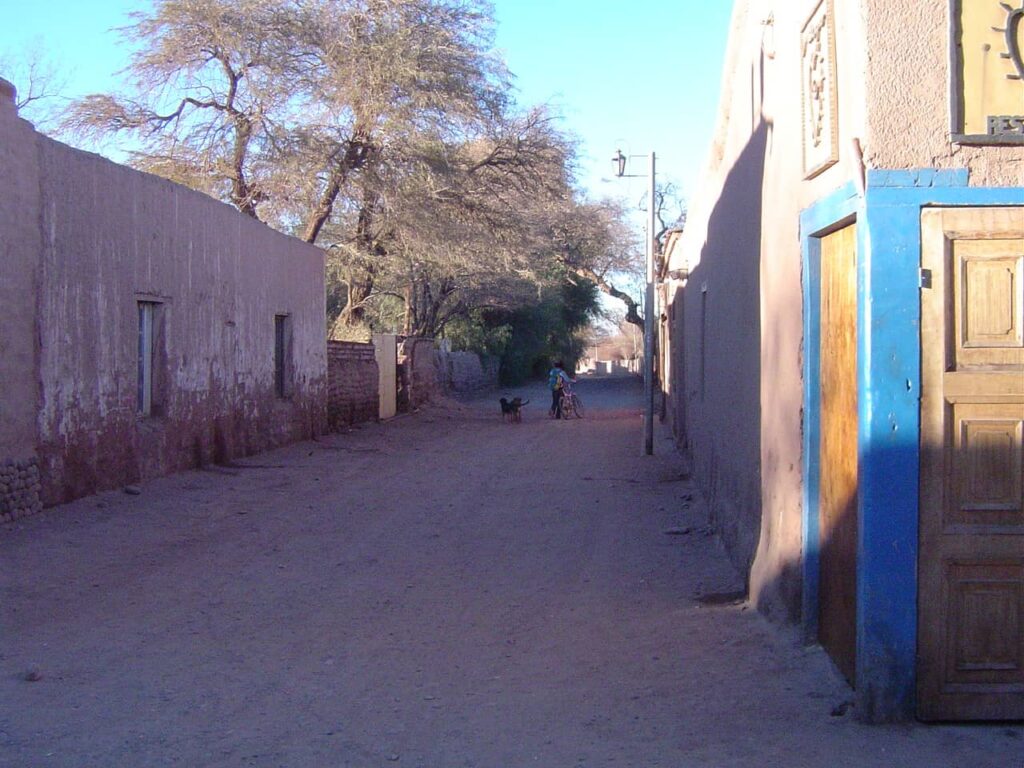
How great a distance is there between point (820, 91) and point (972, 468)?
203 centimetres

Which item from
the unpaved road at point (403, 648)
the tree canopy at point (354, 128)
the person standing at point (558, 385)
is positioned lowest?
the unpaved road at point (403, 648)

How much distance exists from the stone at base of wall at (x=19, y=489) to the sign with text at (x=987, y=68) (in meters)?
8.54

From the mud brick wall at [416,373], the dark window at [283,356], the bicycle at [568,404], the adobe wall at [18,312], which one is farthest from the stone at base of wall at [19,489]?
the bicycle at [568,404]

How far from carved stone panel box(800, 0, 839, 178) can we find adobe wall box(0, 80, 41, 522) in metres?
7.26

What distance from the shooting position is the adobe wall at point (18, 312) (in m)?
10.1

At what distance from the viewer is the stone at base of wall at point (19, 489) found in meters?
10.1

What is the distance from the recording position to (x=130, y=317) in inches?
505

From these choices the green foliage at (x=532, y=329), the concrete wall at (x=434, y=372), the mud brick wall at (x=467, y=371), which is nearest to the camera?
the concrete wall at (x=434, y=372)

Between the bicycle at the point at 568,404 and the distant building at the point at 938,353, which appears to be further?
the bicycle at the point at 568,404

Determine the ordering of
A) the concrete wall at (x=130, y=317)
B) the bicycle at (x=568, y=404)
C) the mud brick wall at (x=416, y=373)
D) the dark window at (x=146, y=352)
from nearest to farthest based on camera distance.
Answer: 1. the concrete wall at (x=130, y=317)
2. the dark window at (x=146, y=352)
3. the mud brick wall at (x=416, y=373)
4. the bicycle at (x=568, y=404)

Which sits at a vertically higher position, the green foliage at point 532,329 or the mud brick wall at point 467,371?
the green foliage at point 532,329

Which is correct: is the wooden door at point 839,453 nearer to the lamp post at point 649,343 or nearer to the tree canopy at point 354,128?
the lamp post at point 649,343

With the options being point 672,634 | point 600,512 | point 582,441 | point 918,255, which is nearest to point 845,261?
point 918,255

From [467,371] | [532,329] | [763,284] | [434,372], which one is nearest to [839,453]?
[763,284]
